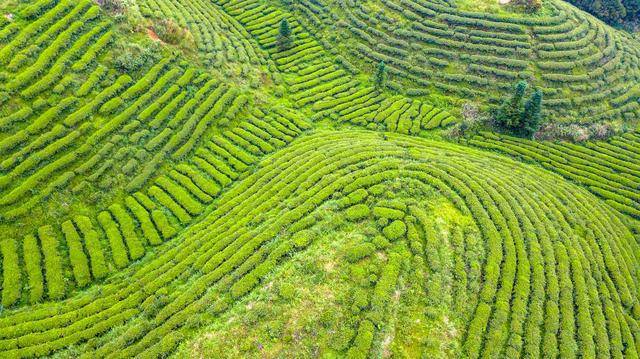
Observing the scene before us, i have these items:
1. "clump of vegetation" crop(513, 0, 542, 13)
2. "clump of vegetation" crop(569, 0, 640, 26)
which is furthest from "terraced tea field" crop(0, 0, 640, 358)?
"clump of vegetation" crop(569, 0, 640, 26)

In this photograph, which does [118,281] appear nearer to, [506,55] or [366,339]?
[366,339]

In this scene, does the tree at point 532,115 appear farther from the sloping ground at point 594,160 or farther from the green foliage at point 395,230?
the green foliage at point 395,230

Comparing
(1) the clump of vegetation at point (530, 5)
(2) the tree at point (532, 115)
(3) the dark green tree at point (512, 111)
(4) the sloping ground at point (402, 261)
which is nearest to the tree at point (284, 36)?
(4) the sloping ground at point (402, 261)

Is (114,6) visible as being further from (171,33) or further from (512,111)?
(512,111)

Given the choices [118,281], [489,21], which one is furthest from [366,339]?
[489,21]

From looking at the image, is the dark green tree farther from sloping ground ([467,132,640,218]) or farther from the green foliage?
the green foliage

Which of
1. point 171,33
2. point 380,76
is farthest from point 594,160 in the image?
point 171,33
